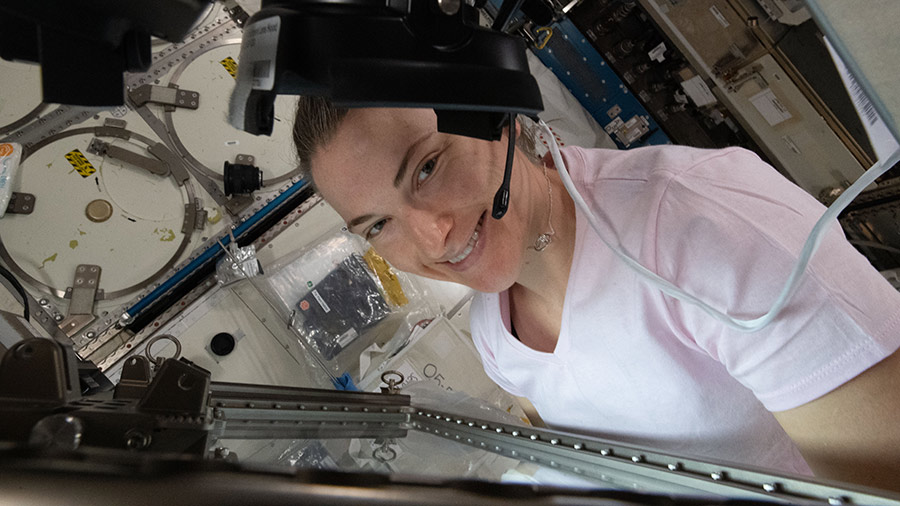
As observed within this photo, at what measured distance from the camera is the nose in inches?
38.1

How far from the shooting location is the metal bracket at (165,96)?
2.27 metres

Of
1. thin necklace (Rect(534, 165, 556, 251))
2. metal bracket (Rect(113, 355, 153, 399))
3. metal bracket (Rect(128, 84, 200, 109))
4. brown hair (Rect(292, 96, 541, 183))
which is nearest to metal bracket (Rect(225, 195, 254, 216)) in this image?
metal bracket (Rect(128, 84, 200, 109))

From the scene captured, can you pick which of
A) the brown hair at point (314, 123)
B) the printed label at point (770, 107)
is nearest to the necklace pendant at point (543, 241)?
the brown hair at point (314, 123)

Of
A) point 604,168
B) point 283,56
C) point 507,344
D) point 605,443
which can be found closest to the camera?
point 283,56

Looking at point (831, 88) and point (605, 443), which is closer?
point (605, 443)

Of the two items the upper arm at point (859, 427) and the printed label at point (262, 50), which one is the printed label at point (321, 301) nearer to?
the printed label at point (262, 50)

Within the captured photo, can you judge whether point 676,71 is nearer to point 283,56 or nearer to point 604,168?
point 604,168

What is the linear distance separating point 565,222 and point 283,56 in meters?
0.70

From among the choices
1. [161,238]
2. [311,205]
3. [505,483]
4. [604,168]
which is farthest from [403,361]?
[505,483]

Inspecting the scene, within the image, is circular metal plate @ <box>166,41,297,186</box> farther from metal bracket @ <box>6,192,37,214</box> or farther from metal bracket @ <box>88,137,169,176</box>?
metal bracket @ <box>6,192,37,214</box>

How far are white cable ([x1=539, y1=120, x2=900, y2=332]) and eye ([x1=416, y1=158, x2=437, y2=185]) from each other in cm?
24

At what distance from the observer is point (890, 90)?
30 centimetres

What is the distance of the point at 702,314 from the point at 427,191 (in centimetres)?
53

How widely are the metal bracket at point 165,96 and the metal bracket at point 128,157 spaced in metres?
0.26
